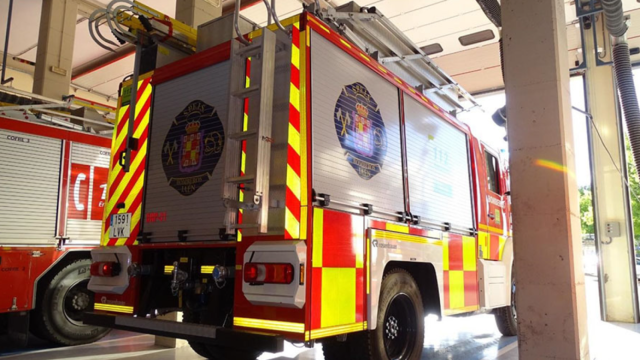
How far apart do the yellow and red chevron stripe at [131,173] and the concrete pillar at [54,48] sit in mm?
5937

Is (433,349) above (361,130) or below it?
below

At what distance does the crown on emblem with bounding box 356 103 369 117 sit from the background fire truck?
13.6 ft

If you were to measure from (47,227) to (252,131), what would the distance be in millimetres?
4006

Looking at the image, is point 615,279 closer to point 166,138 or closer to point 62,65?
point 166,138

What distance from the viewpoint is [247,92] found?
3305 millimetres

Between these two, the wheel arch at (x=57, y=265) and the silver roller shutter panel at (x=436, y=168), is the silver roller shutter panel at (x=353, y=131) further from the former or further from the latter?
the wheel arch at (x=57, y=265)

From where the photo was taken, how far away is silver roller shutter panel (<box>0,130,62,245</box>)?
5.57 meters

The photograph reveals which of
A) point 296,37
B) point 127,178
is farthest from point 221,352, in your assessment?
point 296,37

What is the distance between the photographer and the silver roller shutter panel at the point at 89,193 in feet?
20.1

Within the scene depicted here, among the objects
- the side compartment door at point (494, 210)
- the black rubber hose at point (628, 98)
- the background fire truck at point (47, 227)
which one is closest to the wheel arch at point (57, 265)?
the background fire truck at point (47, 227)

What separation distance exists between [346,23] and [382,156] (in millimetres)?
1176

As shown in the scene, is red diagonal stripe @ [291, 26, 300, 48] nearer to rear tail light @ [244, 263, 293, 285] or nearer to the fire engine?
the fire engine

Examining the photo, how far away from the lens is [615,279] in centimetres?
927

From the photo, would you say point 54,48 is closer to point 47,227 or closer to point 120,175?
point 47,227
